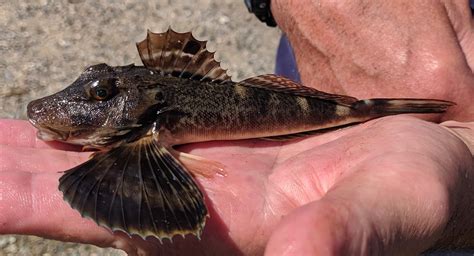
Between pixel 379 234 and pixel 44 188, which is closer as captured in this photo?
pixel 379 234

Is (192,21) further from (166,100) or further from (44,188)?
(44,188)

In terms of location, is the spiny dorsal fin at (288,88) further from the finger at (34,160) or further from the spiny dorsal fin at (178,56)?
the finger at (34,160)

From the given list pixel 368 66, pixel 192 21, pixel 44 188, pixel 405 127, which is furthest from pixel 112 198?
pixel 192 21

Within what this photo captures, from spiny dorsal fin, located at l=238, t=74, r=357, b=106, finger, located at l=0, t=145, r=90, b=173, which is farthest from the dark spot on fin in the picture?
spiny dorsal fin, located at l=238, t=74, r=357, b=106

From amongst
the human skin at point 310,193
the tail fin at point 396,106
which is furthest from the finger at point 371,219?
the tail fin at point 396,106

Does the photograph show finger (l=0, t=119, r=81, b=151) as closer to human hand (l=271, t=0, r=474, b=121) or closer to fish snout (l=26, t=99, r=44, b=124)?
fish snout (l=26, t=99, r=44, b=124)

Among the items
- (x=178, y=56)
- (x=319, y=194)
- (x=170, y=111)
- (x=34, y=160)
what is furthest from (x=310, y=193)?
(x=34, y=160)
